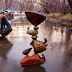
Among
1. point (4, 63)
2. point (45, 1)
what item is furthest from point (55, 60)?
point (45, 1)

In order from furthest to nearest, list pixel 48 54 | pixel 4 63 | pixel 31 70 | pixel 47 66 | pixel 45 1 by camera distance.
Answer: pixel 45 1, pixel 48 54, pixel 4 63, pixel 47 66, pixel 31 70

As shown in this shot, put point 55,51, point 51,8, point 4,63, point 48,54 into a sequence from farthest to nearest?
point 51,8, point 55,51, point 48,54, point 4,63

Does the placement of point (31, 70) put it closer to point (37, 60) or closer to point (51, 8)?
point (37, 60)

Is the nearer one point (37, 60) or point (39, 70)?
point (39, 70)

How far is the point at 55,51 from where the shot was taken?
180 inches

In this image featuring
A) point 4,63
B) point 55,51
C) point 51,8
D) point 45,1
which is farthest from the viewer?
point 45,1

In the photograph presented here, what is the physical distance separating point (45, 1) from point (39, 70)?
84.9ft

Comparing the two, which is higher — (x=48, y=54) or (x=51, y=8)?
(x=51, y=8)

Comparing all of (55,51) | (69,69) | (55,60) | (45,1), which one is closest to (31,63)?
(55,60)

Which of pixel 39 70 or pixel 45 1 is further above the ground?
pixel 45 1

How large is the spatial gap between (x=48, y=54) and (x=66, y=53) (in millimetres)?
672

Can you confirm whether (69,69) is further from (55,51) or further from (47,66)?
(55,51)

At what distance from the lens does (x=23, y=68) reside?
3.22 metres

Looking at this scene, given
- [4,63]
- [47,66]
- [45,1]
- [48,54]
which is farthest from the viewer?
[45,1]
